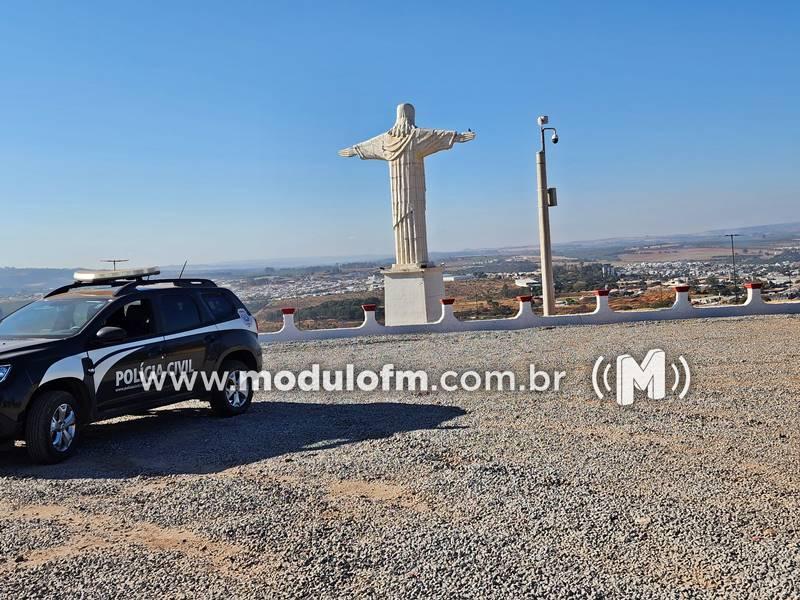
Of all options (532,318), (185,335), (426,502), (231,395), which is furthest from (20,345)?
(532,318)

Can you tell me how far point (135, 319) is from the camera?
31.6ft

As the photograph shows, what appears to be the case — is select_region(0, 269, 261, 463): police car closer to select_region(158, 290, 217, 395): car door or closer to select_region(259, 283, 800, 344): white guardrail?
select_region(158, 290, 217, 395): car door

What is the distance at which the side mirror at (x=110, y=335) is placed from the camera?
8.75 meters

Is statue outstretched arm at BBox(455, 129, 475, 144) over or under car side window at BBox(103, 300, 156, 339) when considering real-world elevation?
over

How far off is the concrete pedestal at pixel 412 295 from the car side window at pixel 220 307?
11105 millimetres

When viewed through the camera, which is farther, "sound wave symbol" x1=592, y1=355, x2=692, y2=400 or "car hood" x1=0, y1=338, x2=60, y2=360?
"sound wave symbol" x1=592, y1=355, x2=692, y2=400

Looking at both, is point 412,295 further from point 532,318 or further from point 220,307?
point 220,307

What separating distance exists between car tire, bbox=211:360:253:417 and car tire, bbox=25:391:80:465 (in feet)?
7.37

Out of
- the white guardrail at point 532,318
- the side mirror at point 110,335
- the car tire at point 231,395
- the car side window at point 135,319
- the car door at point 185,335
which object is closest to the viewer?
the side mirror at point 110,335

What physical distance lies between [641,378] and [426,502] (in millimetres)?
6738

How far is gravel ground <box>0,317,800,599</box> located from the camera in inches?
193

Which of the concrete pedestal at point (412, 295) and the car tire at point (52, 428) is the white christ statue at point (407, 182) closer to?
the concrete pedestal at point (412, 295)

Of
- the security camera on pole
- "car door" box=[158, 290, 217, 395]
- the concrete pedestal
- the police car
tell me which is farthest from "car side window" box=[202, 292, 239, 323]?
the security camera on pole

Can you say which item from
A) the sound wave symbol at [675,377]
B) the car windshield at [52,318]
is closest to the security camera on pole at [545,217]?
the sound wave symbol at [675,377]
